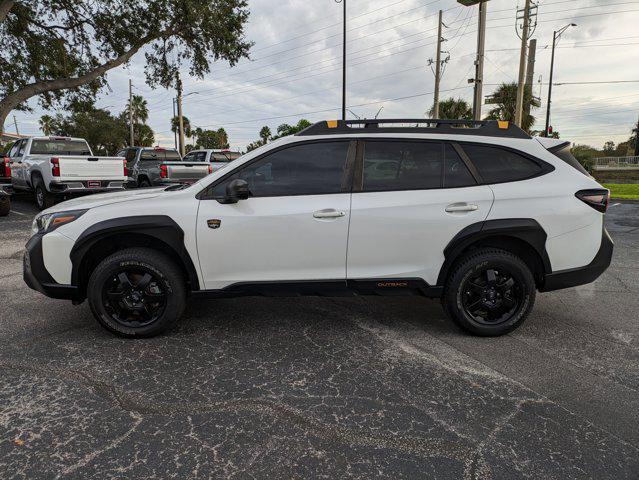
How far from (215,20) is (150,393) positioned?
56.8 ft

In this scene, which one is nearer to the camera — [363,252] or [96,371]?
[96,371]

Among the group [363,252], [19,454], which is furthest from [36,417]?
[363,252]

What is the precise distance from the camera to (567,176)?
3.68 metres

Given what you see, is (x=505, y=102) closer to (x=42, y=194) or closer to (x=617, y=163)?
(x=617, y=163)

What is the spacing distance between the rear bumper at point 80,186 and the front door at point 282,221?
8.69m

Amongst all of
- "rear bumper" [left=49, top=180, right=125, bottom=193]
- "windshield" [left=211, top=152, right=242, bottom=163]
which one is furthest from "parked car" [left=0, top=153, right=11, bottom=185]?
"windshield" [left=211, top=152, right=242, bottom=163]

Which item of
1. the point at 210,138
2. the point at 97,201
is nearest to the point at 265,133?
the point at 210,138

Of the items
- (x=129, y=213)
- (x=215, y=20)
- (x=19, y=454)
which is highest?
(x=215, y=20)

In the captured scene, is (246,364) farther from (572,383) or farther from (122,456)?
(572,383)

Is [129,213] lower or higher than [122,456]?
higher

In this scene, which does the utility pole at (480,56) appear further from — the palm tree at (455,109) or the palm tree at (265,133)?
the palm tree at (265,133)

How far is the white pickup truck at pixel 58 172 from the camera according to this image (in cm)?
1061

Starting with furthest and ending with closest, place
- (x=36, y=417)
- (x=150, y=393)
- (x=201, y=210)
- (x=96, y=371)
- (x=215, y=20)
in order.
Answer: (x=215, y=20) → (x=201, y=210) → (x=96, y=371) → (x=150, y=393) → (x=36, y=417)

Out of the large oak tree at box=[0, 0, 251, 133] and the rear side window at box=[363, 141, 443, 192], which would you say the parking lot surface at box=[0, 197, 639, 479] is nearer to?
the rear side window at box=[363, 141, 443, 192]
